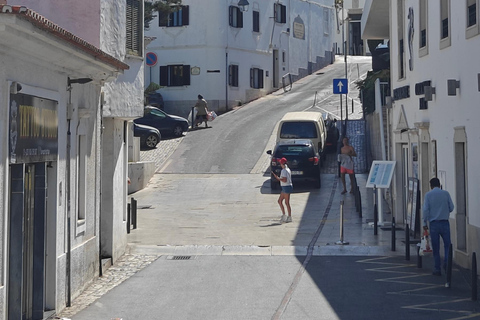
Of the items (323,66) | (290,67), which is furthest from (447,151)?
(323,66)

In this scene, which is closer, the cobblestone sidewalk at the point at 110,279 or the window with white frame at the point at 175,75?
the cobblestone sidewalk at the point at 110,279

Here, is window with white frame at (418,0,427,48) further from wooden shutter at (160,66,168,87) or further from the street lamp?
wooden shutter at (160,66,168,87)

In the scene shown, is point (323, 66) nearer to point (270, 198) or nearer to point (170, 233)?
point (270, 198)

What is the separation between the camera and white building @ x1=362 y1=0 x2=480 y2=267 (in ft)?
44.8

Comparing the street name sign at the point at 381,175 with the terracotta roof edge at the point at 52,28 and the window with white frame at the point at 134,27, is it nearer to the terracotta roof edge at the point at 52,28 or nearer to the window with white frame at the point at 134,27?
the window with white frame at the point at 134,27

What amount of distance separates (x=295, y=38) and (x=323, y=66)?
631 centimetres

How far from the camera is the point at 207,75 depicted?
44.8m

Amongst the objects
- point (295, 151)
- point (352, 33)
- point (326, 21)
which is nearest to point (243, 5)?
point (326, 21)

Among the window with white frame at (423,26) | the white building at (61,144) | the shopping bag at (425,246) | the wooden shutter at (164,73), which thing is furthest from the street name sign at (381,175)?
the wooden shutter at (164,73)

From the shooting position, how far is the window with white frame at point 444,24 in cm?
1516

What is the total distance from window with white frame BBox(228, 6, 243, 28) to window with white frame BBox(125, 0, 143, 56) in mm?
29166

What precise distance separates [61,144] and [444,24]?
8.54 metres

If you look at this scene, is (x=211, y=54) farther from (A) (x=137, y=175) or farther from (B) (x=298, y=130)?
(A) (x=137, y=175)

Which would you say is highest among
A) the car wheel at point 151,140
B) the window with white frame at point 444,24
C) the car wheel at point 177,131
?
the window with white frame at point 444,24
